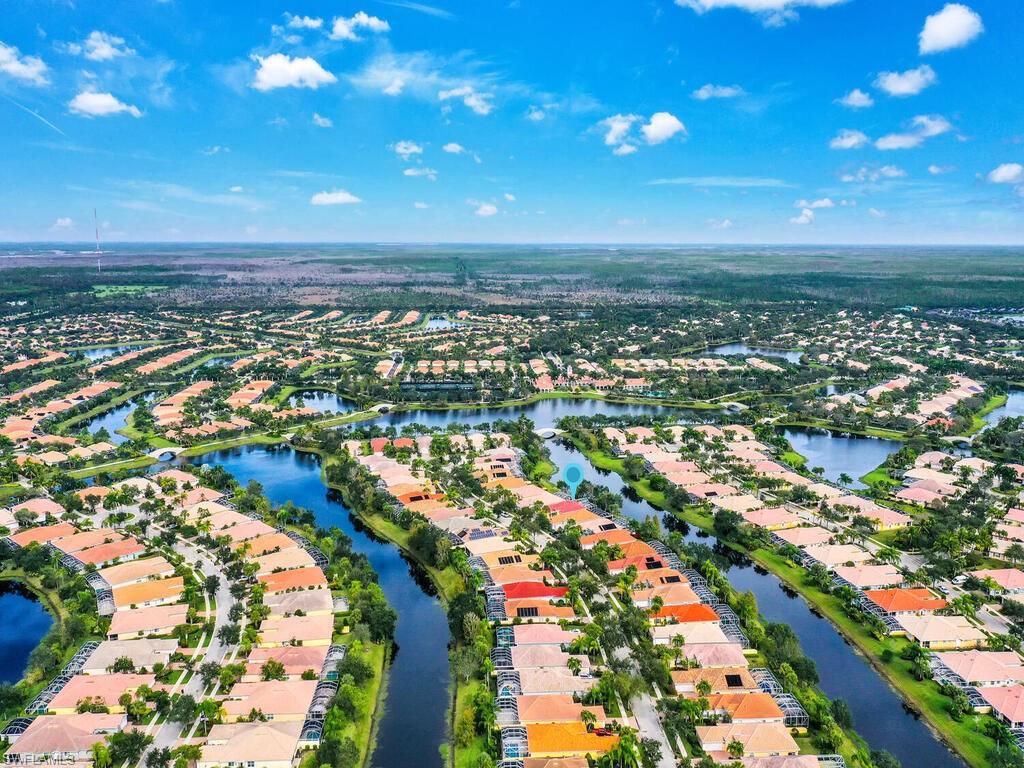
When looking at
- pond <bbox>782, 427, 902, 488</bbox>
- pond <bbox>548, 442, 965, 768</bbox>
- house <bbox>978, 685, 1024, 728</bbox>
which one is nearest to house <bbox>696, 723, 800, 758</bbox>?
pond <bbox>548, 442, 965, 768</bbox>

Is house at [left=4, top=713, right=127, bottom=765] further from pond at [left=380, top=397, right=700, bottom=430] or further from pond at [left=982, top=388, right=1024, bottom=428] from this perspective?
pond at [left=982, top=388, right=1024, bottom=428]

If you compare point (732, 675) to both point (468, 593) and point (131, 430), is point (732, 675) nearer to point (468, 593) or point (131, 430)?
point (468, 593)

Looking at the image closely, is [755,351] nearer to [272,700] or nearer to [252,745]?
[272,700]

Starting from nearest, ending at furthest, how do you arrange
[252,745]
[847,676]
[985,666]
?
1. [252,745]
2. [985,666]
3. [847,676]

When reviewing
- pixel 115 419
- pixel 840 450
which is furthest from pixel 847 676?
pixel 115 419

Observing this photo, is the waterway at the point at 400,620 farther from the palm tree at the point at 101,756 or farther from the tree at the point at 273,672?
the palm tree at the point at 101,756

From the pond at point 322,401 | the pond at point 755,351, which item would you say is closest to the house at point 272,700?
the pond at point 322,401
